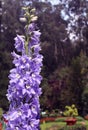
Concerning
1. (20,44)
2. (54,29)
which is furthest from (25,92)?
(54,29)

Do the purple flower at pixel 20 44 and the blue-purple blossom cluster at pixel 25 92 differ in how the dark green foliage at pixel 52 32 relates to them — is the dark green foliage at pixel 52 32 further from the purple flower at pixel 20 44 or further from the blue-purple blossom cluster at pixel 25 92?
the blue-purple blossom cluster at pixel 25 92

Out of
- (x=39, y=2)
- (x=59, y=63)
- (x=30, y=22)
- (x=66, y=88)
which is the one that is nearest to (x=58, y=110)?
(x=66, y=88)

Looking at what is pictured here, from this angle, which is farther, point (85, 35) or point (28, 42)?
point (85, 35)

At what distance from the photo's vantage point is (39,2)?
1645 inches

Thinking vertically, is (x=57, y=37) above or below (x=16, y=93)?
above

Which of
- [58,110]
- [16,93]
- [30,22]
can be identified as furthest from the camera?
[58,110]

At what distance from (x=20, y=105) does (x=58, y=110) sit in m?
25.7

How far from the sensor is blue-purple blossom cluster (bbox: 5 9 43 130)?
11.4 feet

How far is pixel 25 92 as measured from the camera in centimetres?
350

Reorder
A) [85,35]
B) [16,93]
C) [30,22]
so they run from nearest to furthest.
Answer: [16,93]
[30,22]
[85,35]

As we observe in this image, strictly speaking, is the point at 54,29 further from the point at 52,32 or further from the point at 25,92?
the point at 25,92

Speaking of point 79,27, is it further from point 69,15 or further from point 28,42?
point 28,42

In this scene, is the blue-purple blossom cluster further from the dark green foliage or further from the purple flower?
the dark green foliage

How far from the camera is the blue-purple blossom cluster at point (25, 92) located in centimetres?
347
